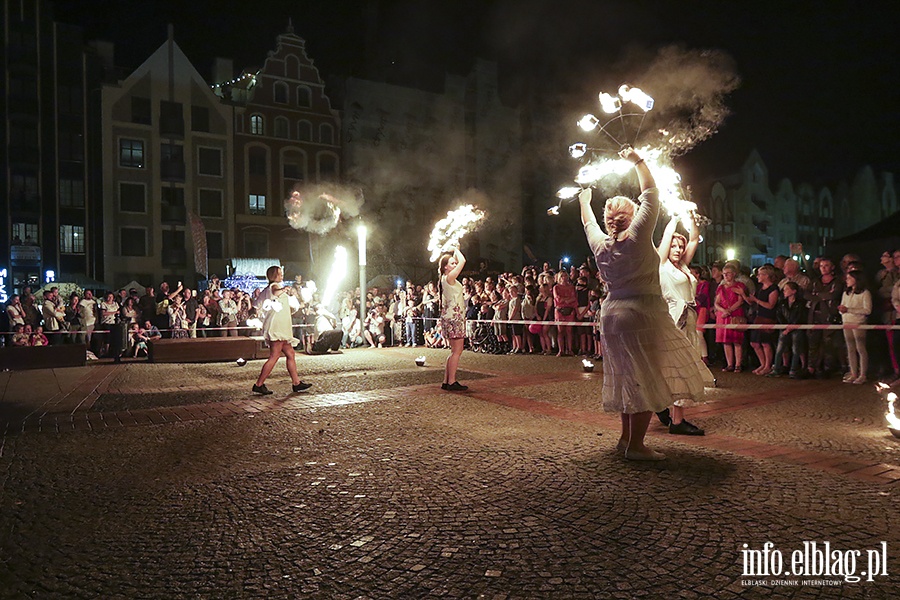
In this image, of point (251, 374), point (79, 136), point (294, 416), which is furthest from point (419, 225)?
point (294, 416)

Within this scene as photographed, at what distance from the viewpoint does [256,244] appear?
37750mm

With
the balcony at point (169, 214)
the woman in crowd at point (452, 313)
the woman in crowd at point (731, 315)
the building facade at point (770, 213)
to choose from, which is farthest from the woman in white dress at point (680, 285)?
the building facade at point (770, 213)

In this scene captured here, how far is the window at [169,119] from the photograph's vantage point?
35.8 meters

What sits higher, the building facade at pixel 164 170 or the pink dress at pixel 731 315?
the building facade at pixel 164 170

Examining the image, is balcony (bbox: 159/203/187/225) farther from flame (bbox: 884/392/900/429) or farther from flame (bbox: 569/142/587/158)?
flame (bbox: 884/392/900/429)

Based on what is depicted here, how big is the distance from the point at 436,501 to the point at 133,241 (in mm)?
37305

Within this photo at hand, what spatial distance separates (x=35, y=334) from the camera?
625 inches

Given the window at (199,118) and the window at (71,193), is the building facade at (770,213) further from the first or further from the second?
the window at (71,193)

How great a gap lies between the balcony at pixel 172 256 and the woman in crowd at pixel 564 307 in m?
28.9

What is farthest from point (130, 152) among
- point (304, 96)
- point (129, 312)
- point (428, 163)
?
point (129, 312)

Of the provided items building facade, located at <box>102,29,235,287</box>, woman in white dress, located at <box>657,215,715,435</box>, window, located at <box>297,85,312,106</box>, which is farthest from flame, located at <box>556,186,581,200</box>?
window, located at <box>297,85,312,106</box>

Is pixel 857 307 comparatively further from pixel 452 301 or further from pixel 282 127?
pixel 282 127

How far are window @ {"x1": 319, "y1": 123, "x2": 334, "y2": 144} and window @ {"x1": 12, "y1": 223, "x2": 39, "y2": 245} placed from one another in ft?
59.1

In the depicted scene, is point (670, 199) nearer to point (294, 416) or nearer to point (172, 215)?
point (294, 416)
